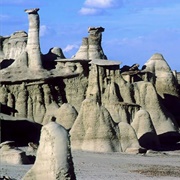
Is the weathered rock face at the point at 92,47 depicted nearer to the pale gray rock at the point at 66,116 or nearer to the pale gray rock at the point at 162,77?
the pale gray rock at the point at 162,77

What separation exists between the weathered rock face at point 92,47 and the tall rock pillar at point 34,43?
390 centimetres

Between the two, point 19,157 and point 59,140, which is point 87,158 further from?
point 59,140

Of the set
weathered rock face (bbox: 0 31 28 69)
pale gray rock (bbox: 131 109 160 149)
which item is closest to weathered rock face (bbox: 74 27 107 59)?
weathered rock face (bbox: 0 31 28 69)

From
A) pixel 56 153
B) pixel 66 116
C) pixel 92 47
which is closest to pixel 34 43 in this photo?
pixel 92 47

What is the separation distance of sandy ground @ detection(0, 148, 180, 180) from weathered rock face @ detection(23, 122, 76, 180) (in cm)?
487

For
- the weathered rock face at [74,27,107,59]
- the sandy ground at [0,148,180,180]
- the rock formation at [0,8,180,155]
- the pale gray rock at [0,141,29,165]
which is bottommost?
the sandy ground at [0,148,180,180]

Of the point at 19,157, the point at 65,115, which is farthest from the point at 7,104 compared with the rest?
the point at 19,157

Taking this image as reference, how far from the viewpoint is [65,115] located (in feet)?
122

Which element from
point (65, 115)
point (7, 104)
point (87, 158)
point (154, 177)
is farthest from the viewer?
point (7, 104)

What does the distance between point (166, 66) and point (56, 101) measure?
8546mm

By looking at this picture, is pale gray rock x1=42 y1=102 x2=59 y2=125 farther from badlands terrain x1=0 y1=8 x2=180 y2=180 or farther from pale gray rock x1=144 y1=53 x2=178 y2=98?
pale gray rock x1=144 y1=53 x2=178 y2=98

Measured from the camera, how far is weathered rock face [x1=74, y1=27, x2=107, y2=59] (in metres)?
46.3

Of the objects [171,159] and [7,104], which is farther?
[7,104]

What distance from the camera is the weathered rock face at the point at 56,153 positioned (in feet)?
47.4
